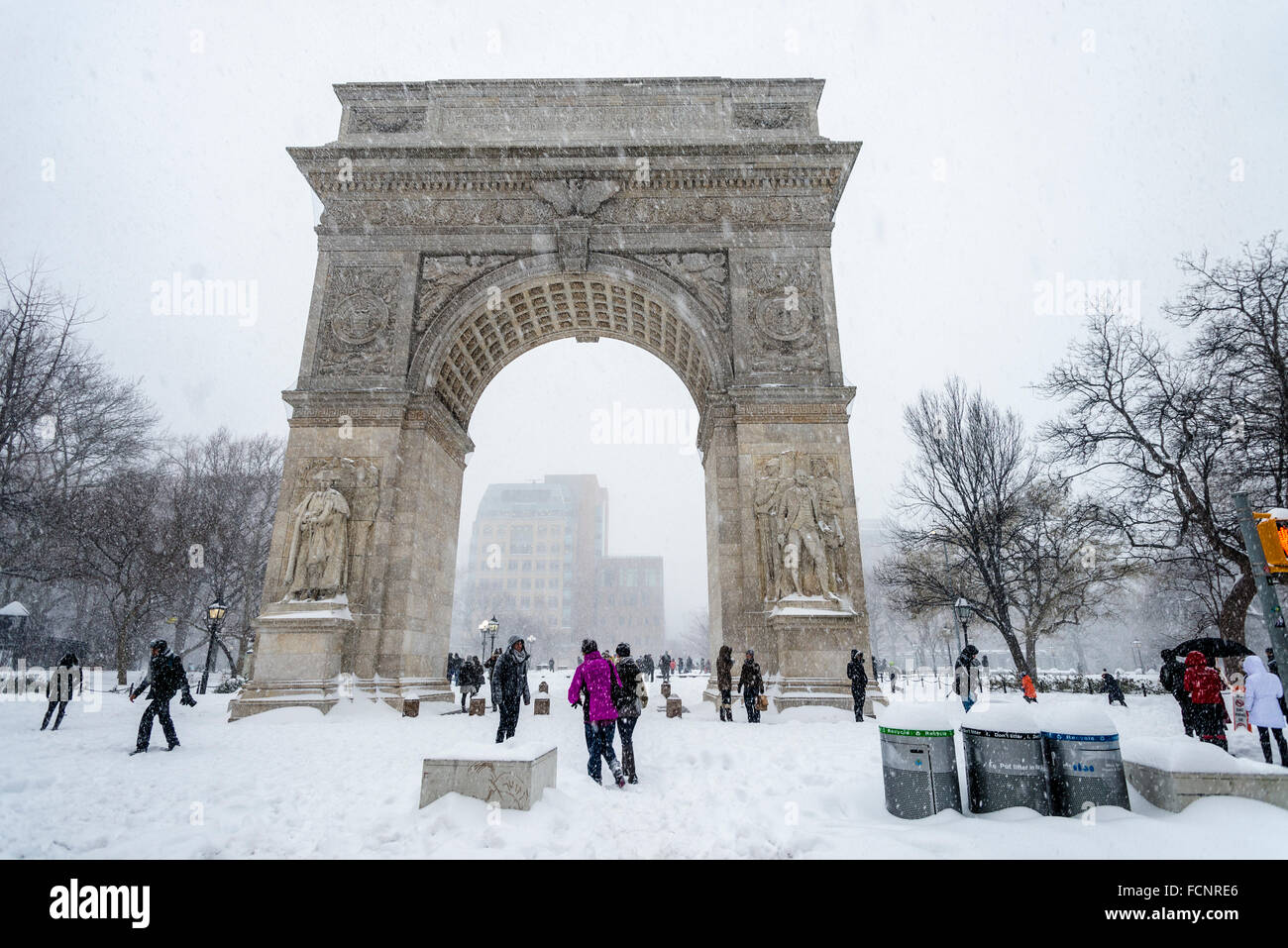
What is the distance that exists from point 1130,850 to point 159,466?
40179mm

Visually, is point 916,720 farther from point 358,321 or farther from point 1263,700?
point 358,321

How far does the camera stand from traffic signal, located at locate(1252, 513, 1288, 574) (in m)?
6.89

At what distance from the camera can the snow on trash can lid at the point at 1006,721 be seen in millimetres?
5180

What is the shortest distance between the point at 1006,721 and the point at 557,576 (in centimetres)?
10962

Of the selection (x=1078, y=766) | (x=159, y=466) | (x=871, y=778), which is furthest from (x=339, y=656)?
(x=159, y=466)

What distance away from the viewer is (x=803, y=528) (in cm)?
1488

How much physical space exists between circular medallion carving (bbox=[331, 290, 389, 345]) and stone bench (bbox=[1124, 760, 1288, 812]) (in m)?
17.8

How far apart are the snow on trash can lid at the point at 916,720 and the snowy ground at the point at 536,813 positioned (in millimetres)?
655

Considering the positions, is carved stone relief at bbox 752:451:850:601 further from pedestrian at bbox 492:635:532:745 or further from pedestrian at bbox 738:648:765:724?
pedestrian at bbox 492:635:532:745

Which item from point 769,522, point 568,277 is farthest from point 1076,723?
point 568,277

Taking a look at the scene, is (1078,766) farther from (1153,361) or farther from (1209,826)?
(1153,361)

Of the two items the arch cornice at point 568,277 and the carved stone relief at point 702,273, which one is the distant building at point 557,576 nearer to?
the arch cornice at point 568,277

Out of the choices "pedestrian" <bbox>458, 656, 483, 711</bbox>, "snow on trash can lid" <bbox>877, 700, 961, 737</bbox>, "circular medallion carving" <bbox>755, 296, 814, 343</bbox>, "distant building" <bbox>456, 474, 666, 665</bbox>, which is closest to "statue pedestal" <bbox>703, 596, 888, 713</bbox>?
"circular medallion carving" <bbox>755, 296, 814, 343</bbox>

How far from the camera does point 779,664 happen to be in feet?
46.2
